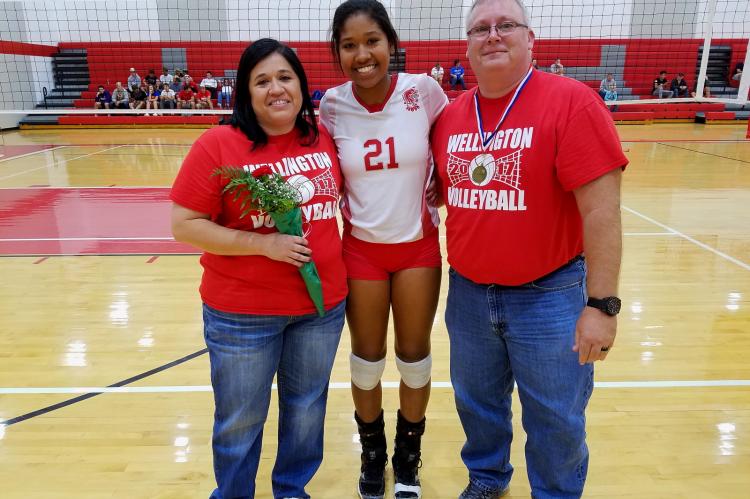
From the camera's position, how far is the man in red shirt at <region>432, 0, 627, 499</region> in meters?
1.54

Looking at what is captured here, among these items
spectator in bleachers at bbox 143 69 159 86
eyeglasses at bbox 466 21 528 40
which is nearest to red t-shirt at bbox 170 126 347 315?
eyeglasses at bbox 466 21 528 40

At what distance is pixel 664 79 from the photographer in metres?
17.1

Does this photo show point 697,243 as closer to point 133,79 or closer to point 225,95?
point 225,95

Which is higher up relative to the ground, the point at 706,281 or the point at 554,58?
the point at 554,58

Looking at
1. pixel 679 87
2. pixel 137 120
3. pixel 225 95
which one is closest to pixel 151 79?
pixel 137 120

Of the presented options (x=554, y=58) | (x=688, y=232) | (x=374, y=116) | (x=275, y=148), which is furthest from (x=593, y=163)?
(x=554, y=58)

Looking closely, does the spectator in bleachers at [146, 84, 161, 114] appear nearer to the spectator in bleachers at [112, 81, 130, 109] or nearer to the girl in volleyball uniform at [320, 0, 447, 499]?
the spectator in bleachers at [112, 81, 130, 109]

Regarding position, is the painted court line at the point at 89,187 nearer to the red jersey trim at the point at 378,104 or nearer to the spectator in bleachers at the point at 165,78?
the red jersey trim at the point at 378,104

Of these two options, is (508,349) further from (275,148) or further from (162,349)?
(162,349)

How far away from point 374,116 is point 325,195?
1.14ft

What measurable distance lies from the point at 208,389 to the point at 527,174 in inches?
80.4

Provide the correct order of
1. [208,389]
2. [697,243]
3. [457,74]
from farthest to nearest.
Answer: [457,74], [697,243], [208,389]

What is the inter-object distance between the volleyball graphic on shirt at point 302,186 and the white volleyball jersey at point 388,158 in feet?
0.74

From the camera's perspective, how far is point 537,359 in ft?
5.56
